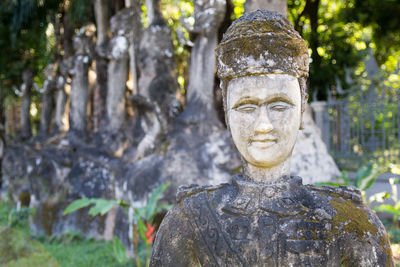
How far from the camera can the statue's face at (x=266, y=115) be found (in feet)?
5.63

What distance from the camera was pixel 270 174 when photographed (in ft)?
5.90

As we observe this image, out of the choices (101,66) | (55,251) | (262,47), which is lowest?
(55,251)

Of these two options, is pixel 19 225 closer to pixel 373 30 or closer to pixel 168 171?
pixel 168 171

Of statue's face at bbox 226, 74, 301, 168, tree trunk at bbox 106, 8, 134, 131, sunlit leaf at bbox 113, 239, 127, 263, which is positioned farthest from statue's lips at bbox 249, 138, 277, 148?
tree trunk at bbox 106, 8, 134, 131

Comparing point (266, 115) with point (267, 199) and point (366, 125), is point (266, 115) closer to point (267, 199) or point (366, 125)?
point (267, 199)

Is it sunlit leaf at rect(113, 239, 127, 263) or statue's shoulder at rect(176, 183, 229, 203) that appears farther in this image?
sunlit leaf at rect(113, 239, 127, 263)

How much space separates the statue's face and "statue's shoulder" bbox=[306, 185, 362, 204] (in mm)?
236

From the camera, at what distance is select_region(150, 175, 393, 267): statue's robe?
5.21 feet

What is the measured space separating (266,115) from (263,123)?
0.16 ft

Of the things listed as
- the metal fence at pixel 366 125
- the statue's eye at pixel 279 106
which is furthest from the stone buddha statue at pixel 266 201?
the metal fence at pixel 366 125

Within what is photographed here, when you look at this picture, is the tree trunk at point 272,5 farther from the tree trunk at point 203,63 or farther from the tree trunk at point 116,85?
the tree trunk at point 116,85

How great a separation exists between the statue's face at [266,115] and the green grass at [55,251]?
3.81 meters

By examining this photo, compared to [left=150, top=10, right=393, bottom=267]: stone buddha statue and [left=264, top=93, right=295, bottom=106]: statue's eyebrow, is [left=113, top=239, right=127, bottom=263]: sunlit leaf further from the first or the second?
[left=264, top=93, right=295, bottom=106]: statue's eyebrow

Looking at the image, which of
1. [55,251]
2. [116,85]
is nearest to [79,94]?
[116,85]
